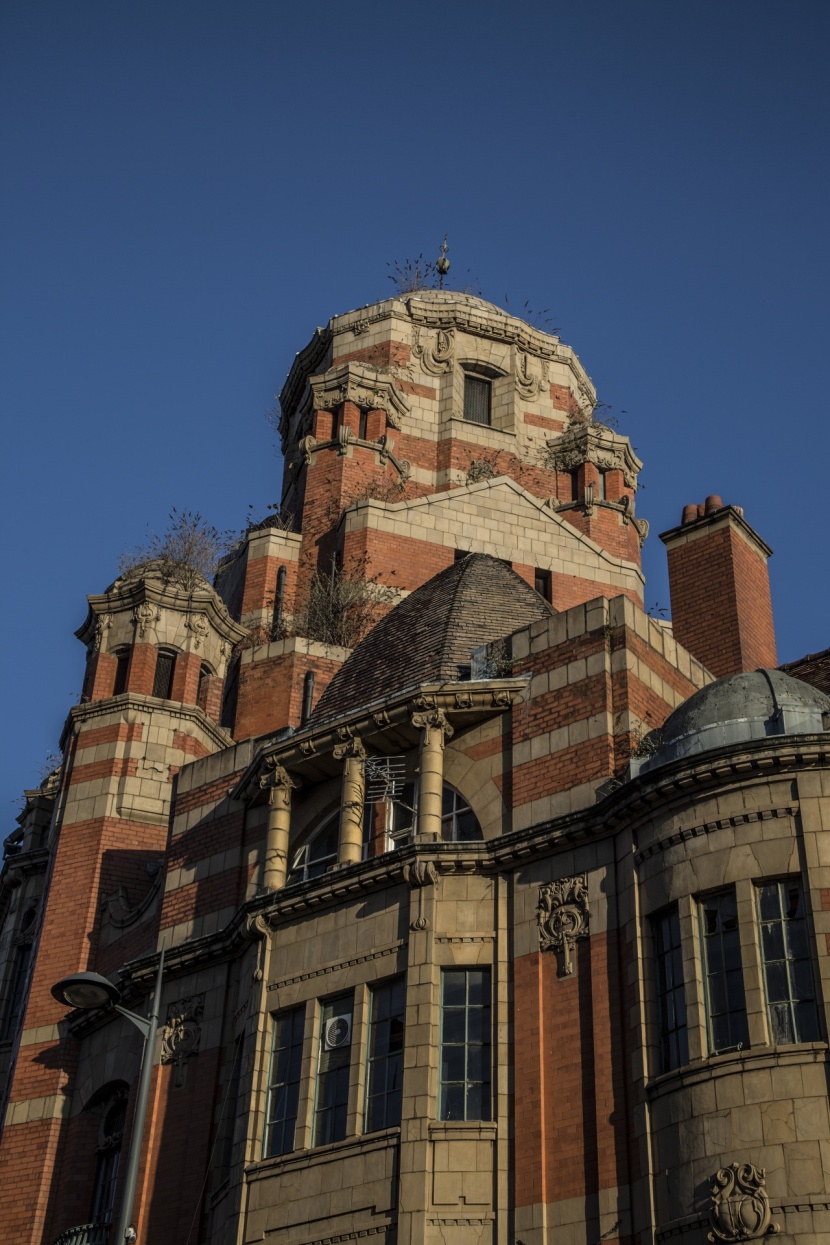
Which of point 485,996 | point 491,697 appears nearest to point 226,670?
point 491,697

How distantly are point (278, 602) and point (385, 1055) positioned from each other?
19041 mm

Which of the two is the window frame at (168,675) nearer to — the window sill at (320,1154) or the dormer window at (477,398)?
the window sill at (320,1154)

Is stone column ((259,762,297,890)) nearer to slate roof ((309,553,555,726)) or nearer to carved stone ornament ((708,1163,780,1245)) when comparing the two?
slate roof ((309,553,555,726))

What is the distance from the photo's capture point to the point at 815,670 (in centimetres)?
2561

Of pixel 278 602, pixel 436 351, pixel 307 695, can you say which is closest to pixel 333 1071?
pixel 307 695

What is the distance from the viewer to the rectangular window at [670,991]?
1938 centimetres

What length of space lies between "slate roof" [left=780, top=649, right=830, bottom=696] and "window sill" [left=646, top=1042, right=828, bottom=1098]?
7.93 meters

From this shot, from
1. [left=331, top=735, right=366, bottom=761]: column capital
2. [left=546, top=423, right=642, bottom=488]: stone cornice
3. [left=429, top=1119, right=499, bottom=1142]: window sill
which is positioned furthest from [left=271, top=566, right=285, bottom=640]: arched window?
[left=429, top=1119, right=499, bottom=1142]: window sill

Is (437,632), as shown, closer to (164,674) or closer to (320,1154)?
(320,1154)

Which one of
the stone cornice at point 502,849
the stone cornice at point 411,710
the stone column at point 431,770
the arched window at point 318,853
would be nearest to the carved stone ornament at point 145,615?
the stone cornice at point 502,849

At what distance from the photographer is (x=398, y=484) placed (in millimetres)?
42625

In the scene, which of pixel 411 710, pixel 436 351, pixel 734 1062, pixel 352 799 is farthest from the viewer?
pixel 436 351

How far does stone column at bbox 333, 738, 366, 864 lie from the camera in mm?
24000

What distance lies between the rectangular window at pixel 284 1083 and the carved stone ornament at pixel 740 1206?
258 inches
